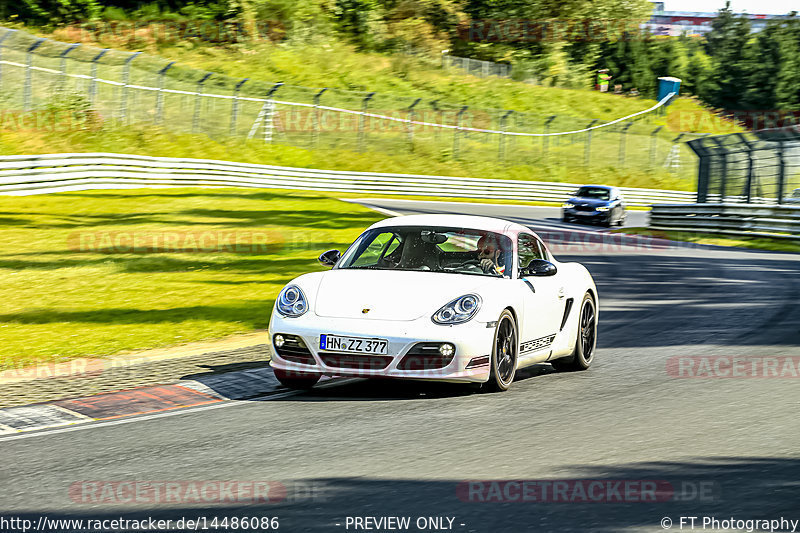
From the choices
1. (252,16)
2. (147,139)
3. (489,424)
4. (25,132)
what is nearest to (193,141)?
(147,139)

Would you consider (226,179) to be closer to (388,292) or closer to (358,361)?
(388,292)

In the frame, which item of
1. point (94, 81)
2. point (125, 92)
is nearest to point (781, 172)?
point (125, 92)

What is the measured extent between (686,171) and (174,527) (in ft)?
176

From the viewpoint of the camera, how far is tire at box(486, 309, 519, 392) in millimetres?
7938

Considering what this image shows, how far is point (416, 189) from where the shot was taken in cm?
4131

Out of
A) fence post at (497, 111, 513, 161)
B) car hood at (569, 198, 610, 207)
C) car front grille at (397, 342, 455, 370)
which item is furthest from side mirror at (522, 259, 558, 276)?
fence post at (497, 111, 513, 161)

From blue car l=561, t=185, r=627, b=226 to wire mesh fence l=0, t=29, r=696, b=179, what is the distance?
11.1 metres

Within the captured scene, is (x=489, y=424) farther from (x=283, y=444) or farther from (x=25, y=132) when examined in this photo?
(x=25, y=132)

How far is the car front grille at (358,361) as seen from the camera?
298 inches

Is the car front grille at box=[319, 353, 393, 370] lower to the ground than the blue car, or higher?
higher

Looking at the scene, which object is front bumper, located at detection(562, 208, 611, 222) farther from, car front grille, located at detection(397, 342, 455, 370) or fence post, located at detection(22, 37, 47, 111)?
car front grille, located at detection(397, 342, 455, 370)

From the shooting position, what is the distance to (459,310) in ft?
25.6

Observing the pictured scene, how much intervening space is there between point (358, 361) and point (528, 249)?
2422mm

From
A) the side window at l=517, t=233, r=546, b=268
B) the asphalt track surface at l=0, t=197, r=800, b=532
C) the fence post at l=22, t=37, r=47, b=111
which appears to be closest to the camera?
the asphalt track surface at l=0, t=197, r=800, b=532
